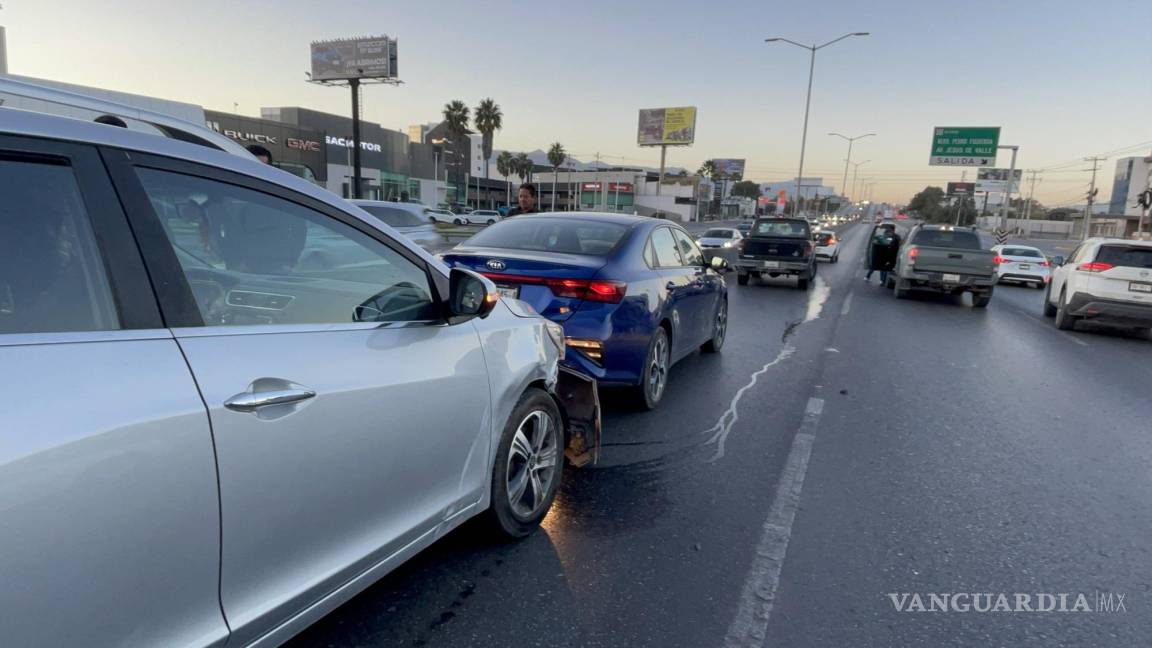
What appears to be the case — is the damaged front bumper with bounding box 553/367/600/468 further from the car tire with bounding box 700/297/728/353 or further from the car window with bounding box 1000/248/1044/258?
the car window with bounding box 1000/248/1044/258

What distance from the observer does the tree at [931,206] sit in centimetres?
11706

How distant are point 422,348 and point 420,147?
242 feet

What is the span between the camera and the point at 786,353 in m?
8.20

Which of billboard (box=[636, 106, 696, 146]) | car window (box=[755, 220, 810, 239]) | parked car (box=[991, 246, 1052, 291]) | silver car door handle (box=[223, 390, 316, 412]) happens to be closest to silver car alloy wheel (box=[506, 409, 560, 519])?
silver car door handle (box=[223, 390, 316, 412])

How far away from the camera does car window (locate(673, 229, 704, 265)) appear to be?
6.74 meters

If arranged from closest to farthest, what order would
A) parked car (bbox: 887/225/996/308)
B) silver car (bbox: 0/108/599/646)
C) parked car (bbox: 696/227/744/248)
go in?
silver car (bbox: 0/108/599/646) < parked car (bbox: 887/225/996/308) < parked car (bbox: 696/227/744/248)

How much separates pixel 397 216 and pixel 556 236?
23.5 feet

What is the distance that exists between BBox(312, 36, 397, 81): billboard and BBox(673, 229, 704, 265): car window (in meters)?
46.3

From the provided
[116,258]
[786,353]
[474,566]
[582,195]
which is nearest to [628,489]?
[474,566]

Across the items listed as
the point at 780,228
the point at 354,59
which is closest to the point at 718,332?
the point at 780,228

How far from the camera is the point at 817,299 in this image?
14.3 metres

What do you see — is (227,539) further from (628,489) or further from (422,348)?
(628,489)

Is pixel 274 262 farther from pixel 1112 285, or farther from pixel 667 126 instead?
pixel 667 126

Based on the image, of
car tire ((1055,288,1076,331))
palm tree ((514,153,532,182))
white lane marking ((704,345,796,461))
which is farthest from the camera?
palm tree ((514,153,532,182))
